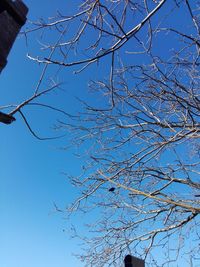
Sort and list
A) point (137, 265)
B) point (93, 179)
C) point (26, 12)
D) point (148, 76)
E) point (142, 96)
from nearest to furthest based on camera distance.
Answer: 1. point (26, 12)
2. point (137, 265)
3. point (148, 76)
4. point (142, 96)
5. point (93, 179)

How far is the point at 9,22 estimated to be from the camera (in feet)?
6.02

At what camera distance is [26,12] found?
6.47ft

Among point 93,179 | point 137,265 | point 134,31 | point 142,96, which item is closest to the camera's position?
point 137,265

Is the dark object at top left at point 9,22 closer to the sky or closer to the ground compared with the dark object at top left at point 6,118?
closer to the sky

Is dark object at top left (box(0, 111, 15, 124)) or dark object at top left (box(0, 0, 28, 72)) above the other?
dark object at top left (box(0, 0, 28, 72))

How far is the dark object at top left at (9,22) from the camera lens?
1762 millimetres

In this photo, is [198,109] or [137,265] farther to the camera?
[198,109]

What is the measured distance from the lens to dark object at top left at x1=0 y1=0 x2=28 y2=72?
1762mm

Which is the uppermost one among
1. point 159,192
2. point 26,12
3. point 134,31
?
point 159,192

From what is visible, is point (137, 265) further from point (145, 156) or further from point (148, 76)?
point (145, 156)

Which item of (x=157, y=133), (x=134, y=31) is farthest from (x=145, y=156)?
(x=134, y=31)

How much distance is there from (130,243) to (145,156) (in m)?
1.83

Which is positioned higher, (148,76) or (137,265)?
(148,76)

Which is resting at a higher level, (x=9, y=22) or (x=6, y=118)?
(x=9, y=22)
